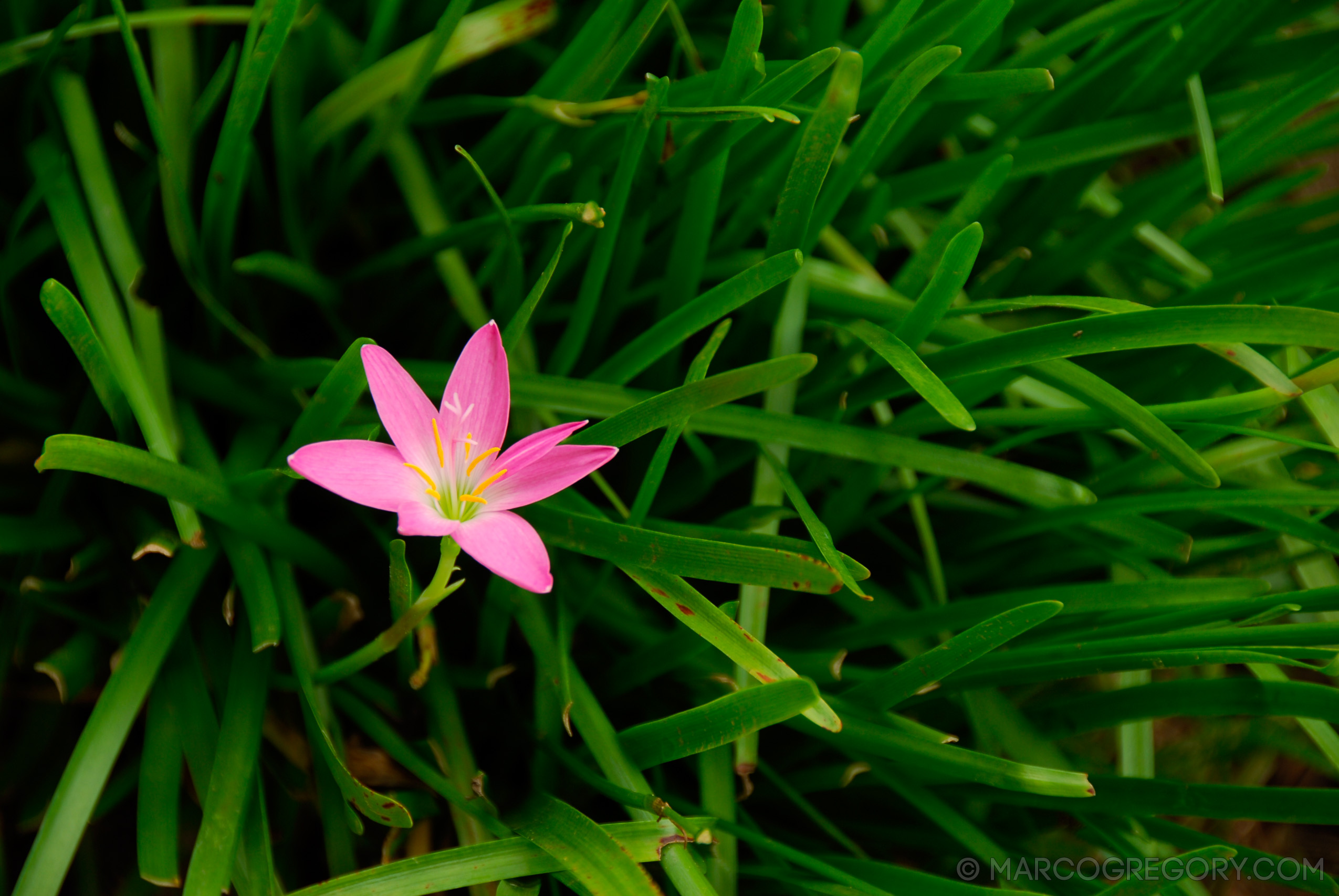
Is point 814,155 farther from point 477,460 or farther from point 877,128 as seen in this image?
point 477,460

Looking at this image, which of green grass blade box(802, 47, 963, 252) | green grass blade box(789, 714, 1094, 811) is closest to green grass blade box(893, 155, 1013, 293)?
green grass blade box(802, 47, 963, 252)

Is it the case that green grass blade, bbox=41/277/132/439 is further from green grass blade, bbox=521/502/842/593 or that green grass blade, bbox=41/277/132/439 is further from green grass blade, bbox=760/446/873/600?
green grass blade, bbox=760/446/873/600

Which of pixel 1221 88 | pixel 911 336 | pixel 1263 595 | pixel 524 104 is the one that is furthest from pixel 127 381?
pixel 1221 88

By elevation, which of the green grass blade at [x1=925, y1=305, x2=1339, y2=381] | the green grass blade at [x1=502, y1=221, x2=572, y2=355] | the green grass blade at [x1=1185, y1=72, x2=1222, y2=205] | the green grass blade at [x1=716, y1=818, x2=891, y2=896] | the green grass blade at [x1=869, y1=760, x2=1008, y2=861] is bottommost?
the green grass blade at [x1=869, y1=760, x2=1008, y2=861]

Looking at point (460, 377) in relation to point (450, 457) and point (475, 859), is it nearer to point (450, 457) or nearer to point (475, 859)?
point (450, 457)

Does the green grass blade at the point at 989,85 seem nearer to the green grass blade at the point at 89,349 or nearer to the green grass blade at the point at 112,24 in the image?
the green grass blade at the point at 112,24

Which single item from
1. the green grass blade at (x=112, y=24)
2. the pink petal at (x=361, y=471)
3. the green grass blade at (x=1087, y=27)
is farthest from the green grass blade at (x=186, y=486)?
the green grass blade at (x=1087, y=27)

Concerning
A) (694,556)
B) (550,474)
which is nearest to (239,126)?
(550,474)
